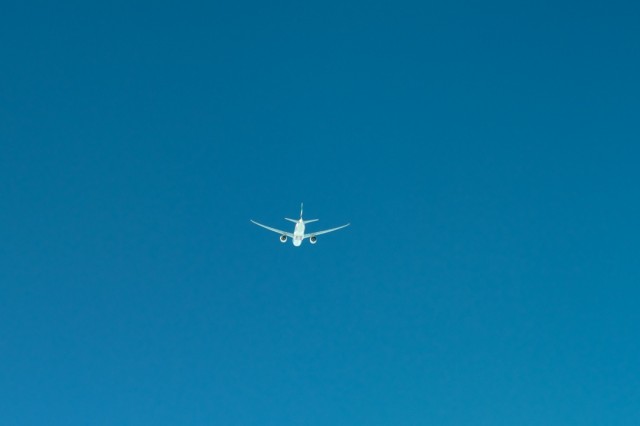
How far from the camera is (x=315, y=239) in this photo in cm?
18975

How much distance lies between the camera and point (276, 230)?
192 metres

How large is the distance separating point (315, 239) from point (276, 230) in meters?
7.87
